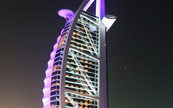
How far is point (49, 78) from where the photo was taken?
3344 cm

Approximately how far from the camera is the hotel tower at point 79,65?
104 ft

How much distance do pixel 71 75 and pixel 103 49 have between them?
25.4 feet

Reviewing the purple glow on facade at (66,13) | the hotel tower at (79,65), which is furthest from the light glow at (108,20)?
the purple glow on facade at (66,13)

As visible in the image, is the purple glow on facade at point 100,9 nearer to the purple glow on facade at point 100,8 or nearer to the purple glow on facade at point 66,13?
the purple glow on facade at point 100,8

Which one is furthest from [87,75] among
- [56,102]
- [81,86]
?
[56,102]

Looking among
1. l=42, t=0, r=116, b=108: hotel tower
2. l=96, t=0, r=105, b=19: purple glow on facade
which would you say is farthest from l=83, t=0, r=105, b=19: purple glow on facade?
l=42, t=0, r=116, b=108: hotel tower

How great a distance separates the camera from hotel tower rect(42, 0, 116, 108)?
31609 millimetres

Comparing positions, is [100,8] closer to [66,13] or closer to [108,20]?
[108,20]

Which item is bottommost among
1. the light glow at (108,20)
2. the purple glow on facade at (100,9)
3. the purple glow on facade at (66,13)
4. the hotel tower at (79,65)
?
the hotel tower at (79,65)

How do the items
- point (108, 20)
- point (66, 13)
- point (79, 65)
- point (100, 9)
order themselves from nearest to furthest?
point (79, 65), point (66, 13), point (108, 20), point (100, 9)

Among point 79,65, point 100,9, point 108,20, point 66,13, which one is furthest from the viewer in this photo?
point 100,9

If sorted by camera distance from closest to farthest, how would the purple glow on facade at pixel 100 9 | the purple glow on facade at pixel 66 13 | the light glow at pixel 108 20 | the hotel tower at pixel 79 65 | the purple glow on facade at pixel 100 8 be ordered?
the hotel tower at pixel 79 65 < the purple glow on facade at pixel 66 13 < the light glow at pixel 108 20 < the purple glow on facade at pixel 100 9 < the purple glow on facade at pixel 100 8

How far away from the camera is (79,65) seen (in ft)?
117

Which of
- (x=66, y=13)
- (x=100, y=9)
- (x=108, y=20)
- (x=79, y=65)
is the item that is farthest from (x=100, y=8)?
(x=79, y=65)
